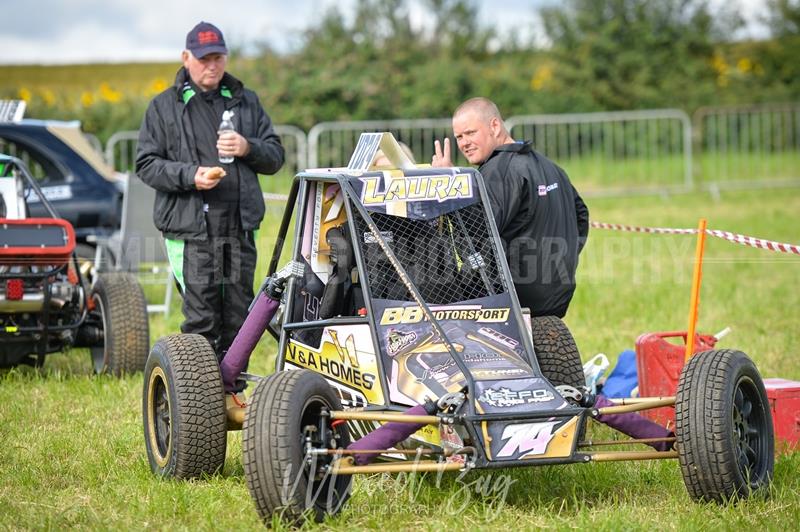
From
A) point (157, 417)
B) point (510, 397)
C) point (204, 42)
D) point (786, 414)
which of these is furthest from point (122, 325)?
point (786, 414)

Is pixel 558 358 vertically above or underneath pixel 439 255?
underneath

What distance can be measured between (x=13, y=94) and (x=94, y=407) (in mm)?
17679

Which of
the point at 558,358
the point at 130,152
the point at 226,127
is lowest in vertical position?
the point at 558,358

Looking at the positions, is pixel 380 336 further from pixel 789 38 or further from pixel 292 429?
pixel 789 38

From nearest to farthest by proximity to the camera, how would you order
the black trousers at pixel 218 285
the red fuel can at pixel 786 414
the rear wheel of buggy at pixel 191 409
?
the rear wheel of buggy at pixel 191 409, the red fuel can at pixel 786 414, the black trousers at pixel 218 285

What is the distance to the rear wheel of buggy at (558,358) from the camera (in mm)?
5828

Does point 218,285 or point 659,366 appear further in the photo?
point 218,285

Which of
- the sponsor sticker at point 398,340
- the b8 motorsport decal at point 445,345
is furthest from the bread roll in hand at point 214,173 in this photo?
the sponsor sticker at point 398,340

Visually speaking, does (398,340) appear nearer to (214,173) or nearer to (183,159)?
(214,173)

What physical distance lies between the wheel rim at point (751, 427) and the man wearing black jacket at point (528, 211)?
5.11 feet

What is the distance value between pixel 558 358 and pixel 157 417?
6.65 ft

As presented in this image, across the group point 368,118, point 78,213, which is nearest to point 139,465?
point 78,213

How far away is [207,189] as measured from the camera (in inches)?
269

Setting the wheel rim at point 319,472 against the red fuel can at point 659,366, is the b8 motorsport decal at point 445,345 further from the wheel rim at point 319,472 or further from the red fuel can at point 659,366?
the red fuel can at point 659,366
